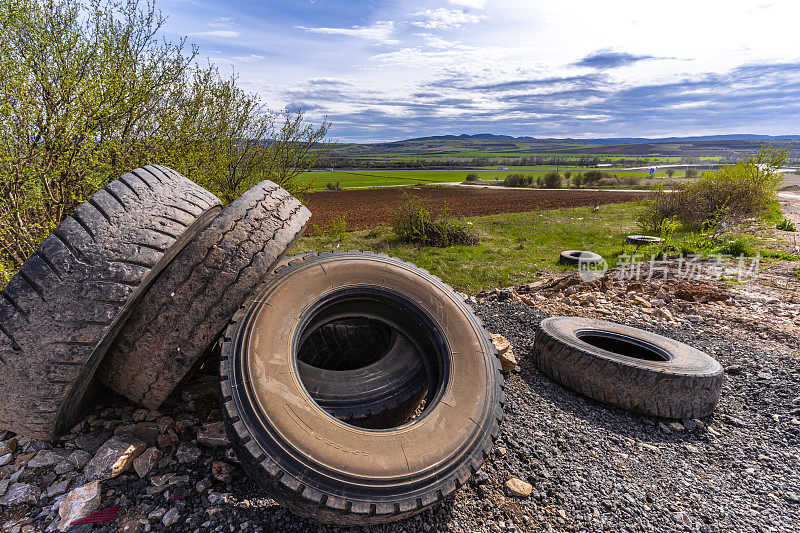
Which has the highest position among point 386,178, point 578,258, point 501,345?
point 386,178

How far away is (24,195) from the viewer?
4641 mm

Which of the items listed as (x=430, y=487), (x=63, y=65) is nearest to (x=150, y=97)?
(x=63, y=65)

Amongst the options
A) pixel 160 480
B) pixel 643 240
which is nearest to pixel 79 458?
pixel 160 480

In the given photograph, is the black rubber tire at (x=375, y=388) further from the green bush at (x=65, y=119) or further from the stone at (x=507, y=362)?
the green bush at (x=65, y=119)

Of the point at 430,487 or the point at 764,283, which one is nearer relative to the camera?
the point at 430,487

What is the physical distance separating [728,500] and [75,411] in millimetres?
5016

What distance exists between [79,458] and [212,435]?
916 millimetres

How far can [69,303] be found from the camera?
2.37m

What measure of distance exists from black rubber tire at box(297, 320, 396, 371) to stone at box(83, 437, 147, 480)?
1.39 m

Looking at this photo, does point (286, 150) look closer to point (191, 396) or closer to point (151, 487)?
point (191, 396)

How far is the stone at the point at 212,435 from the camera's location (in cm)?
295

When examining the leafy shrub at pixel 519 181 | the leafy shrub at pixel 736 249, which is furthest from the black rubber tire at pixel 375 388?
the leafy shrub at pixel 519 181

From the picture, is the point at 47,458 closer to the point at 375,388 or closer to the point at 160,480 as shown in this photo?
the point at 160,480

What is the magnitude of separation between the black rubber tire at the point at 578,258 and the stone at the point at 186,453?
922 centimetres
